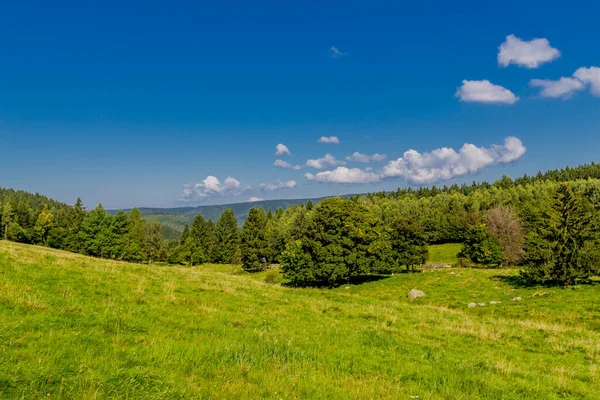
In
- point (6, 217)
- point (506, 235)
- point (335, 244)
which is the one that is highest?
point (6, 217)

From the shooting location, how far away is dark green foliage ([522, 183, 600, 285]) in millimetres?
33344

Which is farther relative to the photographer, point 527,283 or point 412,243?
point 412,243

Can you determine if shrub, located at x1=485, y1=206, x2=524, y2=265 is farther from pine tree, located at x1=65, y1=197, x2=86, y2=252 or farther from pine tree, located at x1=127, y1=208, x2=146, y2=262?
pine tree, located at x1=65, y1=197, x2=86, y2=252

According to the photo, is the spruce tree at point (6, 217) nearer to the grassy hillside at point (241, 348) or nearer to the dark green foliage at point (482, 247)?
the grassy hillside at point (241, 348)

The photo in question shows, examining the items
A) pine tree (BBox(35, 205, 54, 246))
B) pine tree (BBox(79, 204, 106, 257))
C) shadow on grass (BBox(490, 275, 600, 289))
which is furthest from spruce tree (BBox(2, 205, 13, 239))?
shadow on grass (BBox(490, 275, 600, 289))

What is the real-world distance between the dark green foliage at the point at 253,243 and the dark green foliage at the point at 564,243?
64.3 m

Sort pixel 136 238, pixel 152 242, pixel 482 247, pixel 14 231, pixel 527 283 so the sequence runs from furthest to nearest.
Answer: pixel 152 242 < pixel 14 231 < pixel 136 238 < pixel 482 247 < pixel 527 283

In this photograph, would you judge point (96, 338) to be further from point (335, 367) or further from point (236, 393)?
point (335, 367)

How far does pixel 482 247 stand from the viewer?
64562 mm

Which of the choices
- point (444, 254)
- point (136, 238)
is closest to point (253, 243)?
point (136, 238)

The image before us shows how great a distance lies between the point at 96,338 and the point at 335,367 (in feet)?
22.6

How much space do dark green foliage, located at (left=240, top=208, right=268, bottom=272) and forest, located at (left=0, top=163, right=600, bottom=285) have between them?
28 cm

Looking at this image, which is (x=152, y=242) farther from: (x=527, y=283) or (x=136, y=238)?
(x=527, y=283)

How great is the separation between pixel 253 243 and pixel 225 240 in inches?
1424
